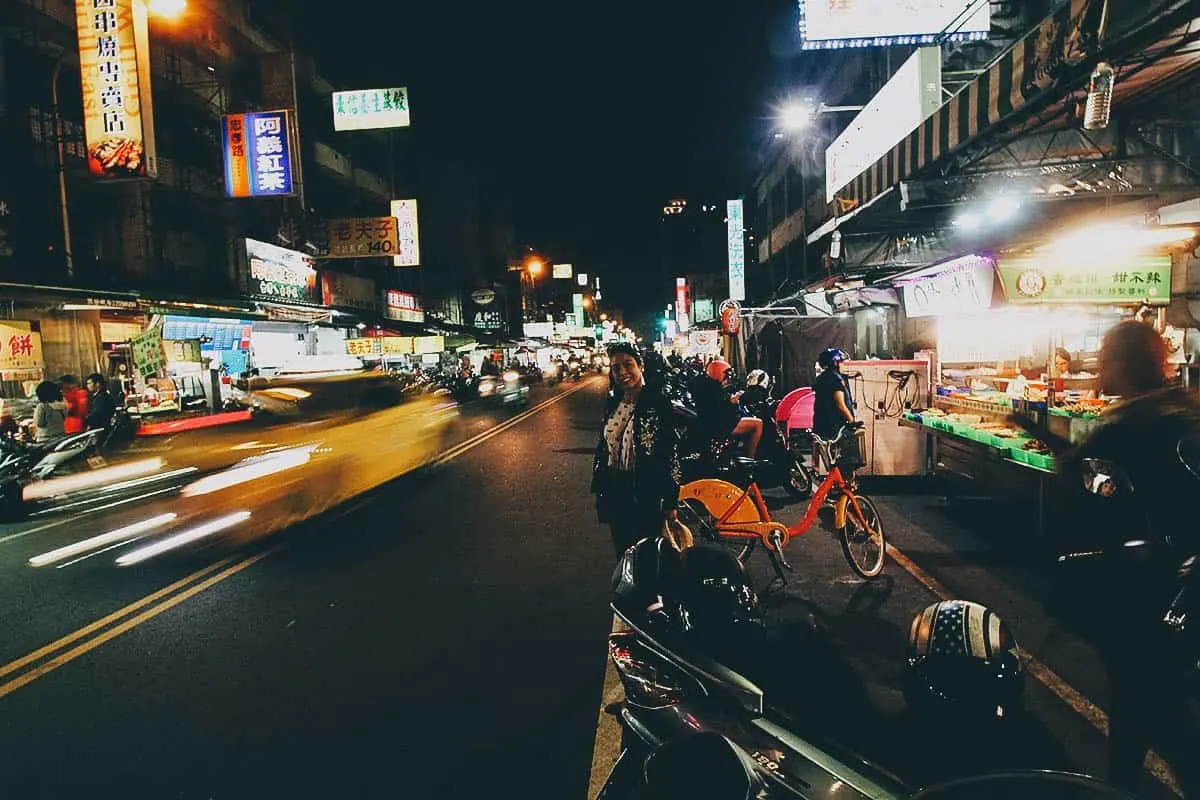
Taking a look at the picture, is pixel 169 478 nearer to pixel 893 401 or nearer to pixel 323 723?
pixel 323 723

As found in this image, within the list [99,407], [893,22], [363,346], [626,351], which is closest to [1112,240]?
[893,22]

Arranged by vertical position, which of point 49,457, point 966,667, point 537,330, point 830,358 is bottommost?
point 49,457

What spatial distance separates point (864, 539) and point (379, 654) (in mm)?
4180

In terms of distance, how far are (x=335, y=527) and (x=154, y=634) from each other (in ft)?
11.0

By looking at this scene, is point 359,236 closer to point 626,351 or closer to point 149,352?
point 149,352

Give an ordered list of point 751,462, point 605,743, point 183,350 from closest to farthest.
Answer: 1. point 605,743
2. point 751,462
3. point 183,350

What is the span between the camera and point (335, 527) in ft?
28.7

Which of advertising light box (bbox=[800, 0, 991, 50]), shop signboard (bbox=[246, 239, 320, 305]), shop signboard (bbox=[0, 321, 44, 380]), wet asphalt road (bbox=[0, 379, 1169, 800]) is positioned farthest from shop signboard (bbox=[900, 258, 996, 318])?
shop signboard (bbox=[246, 239, 320, 305])

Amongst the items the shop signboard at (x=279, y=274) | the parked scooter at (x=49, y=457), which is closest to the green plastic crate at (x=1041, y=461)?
the parked scooter at (x=49, y=457)

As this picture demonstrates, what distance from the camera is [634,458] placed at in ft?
16.1

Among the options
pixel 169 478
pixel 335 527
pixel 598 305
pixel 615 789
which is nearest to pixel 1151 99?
pixel 615 789

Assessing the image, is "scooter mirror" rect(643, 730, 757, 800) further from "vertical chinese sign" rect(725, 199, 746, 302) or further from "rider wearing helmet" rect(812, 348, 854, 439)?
"vertical chinese sign" rect(725, 199, 746, 302)

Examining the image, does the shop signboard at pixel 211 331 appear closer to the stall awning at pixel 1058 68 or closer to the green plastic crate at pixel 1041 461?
the stall awning at pixel 1058 68

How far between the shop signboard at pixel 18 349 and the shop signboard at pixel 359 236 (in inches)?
501
